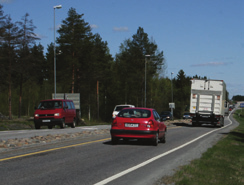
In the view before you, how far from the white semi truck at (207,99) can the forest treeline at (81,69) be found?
5720 millimetres

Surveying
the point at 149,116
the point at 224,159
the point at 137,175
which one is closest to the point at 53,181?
the point at 137,175

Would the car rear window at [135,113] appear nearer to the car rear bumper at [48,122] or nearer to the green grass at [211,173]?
the green grass at [211,173]

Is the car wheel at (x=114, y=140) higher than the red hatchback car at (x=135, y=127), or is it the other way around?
the red hatchback car at (x=135, y=127)

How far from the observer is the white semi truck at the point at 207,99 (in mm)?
34438

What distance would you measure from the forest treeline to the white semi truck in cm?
572

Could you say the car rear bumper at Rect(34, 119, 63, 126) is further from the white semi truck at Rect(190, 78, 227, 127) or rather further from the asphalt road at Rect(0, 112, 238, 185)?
the white semi truck at Rect(190, 78, 227, 127)

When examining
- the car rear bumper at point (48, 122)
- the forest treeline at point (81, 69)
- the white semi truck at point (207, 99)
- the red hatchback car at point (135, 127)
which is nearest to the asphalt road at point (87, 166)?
the red hatchback car at point (135, 127)

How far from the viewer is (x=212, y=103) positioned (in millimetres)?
35062

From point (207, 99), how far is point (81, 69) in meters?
33.6

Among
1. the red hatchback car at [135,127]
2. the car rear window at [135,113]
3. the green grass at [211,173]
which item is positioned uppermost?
the car rear window at [135,113]

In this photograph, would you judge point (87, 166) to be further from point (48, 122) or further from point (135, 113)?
point (48, 122)

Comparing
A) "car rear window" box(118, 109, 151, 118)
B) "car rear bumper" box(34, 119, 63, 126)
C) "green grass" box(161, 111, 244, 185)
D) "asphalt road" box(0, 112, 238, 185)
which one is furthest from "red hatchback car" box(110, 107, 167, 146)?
"car rear bumper" box(34, 119, 63, 126)

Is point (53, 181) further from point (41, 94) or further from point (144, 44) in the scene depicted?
point (41, 94)

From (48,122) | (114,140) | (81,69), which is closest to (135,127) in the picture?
(114,140)
